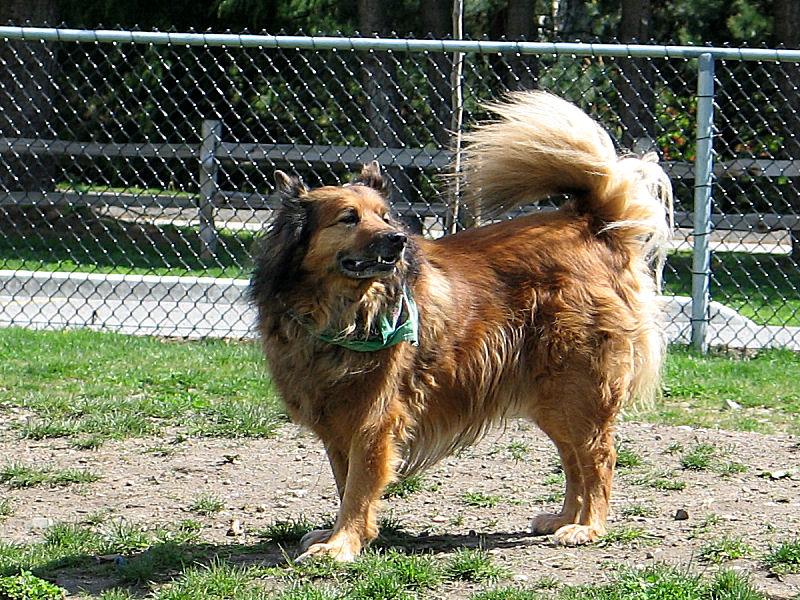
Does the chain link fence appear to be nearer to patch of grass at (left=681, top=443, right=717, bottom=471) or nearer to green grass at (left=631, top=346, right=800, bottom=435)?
green grass at (left=631, top=346, right=800, bottom=435)

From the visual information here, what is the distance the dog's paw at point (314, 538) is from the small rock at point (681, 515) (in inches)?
58.0

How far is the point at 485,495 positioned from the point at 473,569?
1.09 meters

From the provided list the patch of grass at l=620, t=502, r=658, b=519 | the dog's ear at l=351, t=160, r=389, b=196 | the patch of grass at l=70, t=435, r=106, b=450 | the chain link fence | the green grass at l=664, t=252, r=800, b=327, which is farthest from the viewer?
the green grass at l=664, t=252, r=800, b=327

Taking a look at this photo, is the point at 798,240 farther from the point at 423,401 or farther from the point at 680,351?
the point at 423,401

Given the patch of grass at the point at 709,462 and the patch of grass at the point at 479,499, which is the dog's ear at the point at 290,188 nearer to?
the patch of grass at the point at 479,499

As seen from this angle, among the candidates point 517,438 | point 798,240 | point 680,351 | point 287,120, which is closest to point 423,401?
point 517,438

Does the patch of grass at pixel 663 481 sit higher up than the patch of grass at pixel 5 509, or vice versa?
the patch of grass at pixel 663 481

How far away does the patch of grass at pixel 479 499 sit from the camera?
15.4 feet

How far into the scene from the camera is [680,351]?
7566 millimetres

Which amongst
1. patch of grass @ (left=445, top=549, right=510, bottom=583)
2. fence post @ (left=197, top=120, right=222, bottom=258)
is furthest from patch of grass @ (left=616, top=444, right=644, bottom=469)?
fence post @ (left=197, top=120, right=222, bottom=258)

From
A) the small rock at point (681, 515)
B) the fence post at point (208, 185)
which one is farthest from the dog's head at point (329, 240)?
the fence post at point (208, 185)

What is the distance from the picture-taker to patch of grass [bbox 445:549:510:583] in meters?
Result: 3.68

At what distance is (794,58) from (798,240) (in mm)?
6021

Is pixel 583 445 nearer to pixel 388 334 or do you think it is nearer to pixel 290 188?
pixel 388 334
